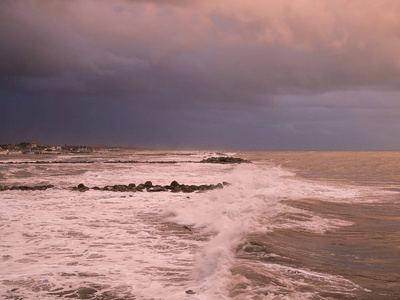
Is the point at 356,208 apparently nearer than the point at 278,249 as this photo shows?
No

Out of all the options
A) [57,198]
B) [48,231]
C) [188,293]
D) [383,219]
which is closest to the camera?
[188,293]

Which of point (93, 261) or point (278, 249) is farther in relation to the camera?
point (278, 249)

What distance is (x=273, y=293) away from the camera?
4336 millimetres

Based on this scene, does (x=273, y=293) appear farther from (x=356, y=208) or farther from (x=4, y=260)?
(x=356, y=208)

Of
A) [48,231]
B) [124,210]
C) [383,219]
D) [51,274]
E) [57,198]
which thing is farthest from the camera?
[57,198]

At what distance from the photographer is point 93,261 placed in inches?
222

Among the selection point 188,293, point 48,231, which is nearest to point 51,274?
point 188,293

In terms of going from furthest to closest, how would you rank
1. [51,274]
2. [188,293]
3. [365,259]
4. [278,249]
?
[278,249] < [365,259] < [51,274] < [188,293]

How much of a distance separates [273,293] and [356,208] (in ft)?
28.4

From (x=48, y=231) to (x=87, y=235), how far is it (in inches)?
43.4

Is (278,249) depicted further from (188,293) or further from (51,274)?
(51,274)

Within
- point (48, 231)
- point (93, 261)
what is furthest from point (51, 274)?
point (48, 231)

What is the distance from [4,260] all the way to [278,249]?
503 centimetres

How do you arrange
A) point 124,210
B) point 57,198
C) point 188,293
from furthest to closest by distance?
point 57,198, point 124,210, point 188,293
